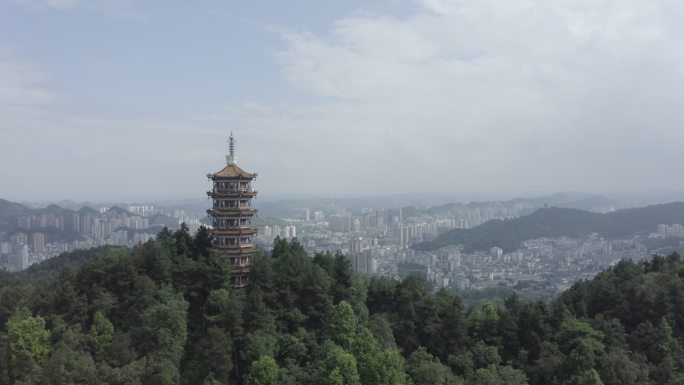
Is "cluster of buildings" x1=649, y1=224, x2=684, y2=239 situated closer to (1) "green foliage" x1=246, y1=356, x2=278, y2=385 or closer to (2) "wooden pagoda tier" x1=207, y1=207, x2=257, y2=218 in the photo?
(2) "wooden pagoda tier" x1=207, y1=207, x2=257, y2=218

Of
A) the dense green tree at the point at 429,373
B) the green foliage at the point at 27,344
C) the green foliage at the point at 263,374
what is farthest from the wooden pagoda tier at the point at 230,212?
the dense green tree at the point at 429,373

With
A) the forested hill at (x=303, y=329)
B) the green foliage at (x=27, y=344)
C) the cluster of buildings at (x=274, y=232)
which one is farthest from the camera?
the cluster of buildings at (x=274, y=232)

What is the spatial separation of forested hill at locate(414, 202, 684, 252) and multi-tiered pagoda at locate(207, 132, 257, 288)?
56811mm

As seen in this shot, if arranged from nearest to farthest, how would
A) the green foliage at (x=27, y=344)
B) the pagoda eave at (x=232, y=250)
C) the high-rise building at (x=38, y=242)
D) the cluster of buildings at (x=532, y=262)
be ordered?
the green foliage at (x=27, y=344)
the pagoda eave at (x=232, y=250)
the cluster of buildings at (x=532, y=262)
the high-rise building at (x=38, y=242)

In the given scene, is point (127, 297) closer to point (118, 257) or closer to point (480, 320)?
point (118, 257)

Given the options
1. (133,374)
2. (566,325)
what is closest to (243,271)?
(133,374)

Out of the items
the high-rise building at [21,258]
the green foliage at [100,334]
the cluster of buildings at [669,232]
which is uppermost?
the green foliage at [100,334]

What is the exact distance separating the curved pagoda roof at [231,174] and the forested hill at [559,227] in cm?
5695

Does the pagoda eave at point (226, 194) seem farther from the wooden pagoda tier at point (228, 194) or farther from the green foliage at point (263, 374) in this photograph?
the green foliage at point (263, 374)

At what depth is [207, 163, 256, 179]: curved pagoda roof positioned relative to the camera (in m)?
19.5

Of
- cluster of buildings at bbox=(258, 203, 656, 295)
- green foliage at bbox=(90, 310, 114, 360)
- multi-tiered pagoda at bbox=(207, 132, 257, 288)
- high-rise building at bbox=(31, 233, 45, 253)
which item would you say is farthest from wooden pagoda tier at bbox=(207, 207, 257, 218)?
high-rise building at bbox=(31, 233, 45, 253)

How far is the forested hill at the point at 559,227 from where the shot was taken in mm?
73500

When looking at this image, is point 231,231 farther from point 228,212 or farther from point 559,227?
point 559,227

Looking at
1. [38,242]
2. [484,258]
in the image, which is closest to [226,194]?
[484,258]
